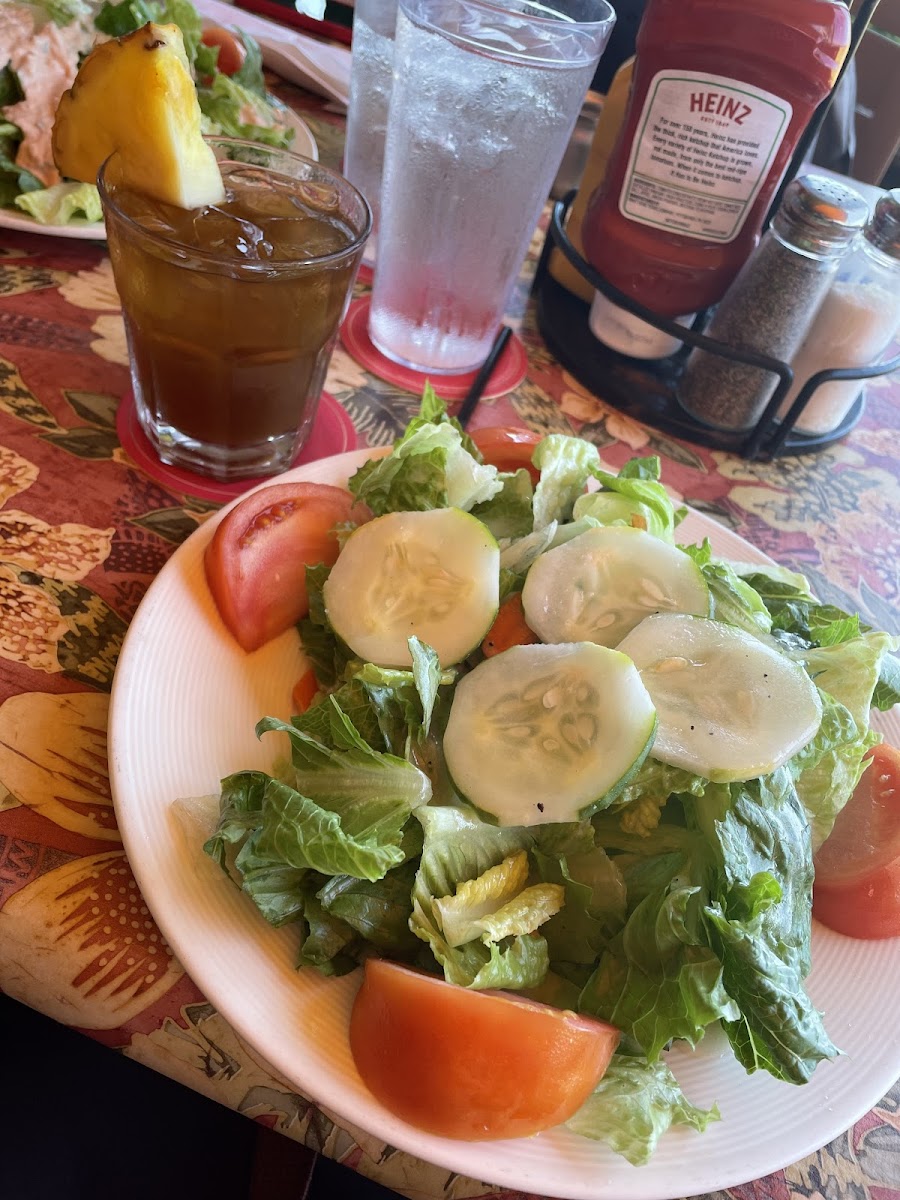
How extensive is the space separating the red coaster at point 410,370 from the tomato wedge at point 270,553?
1.41ft

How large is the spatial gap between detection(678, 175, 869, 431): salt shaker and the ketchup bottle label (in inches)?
2.6

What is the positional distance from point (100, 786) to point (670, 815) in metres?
0.50

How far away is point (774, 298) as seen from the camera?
125 centimetres

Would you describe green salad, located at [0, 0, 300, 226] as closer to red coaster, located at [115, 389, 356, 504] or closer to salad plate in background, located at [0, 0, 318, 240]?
salad plate in background, located at [0, 0, 318, 240]

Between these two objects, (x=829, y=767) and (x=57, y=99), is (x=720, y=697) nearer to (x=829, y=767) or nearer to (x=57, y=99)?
(x=829, y=767)

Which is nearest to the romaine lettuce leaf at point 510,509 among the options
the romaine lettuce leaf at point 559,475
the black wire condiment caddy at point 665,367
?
the romaine lettuce leaf at point 559,475

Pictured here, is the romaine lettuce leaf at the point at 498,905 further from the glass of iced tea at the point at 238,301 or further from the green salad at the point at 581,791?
the glass of iced tea at the point at 238,301

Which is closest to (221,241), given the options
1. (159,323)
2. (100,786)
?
(159,323)

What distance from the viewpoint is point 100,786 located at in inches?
27.7

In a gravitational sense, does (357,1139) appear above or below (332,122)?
below

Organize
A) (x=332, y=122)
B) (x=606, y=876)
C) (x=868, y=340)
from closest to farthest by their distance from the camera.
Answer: (x=606, y=876) < (x=868, y=340) < (x=332, y=122)

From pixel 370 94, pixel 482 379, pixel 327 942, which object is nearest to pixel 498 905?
pixel 327 942

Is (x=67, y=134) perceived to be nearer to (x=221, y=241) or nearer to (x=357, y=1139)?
(x=221, y=241)

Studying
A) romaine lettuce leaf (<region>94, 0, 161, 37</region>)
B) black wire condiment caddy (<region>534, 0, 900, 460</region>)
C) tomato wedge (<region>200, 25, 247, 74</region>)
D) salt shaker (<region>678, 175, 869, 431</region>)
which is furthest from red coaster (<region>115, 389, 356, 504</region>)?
tomato wedge (<region>200, 25, 247, 74</region>)
